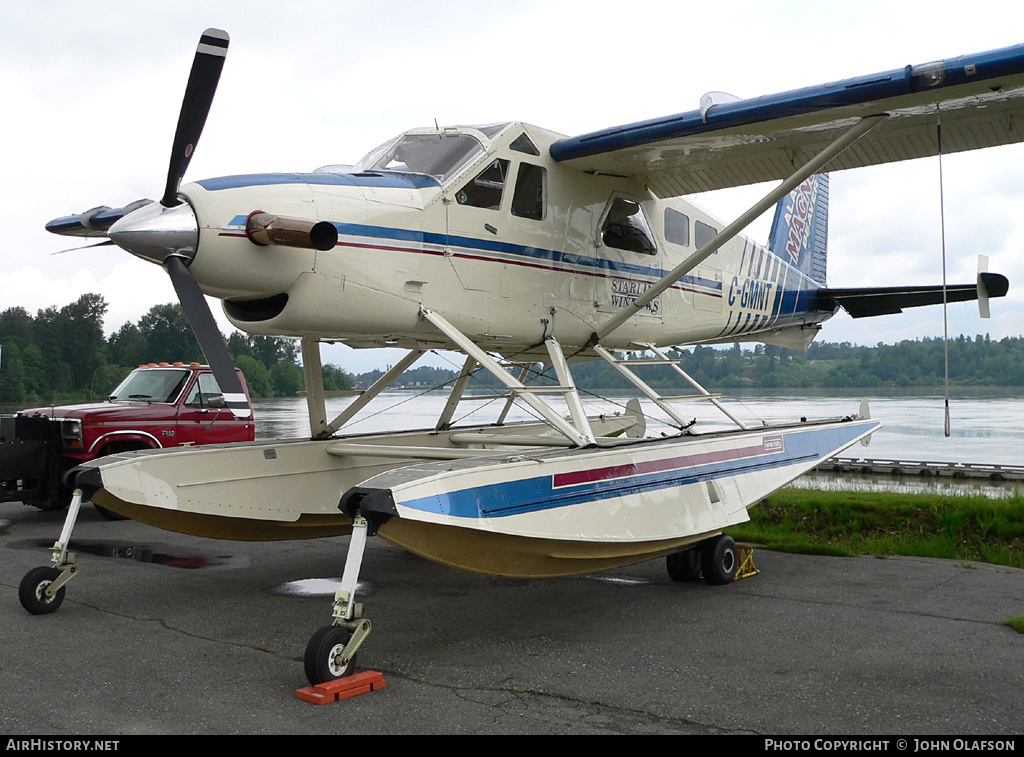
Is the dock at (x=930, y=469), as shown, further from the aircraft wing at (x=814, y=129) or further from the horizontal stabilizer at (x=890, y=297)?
the aircraft wing at (x=814, y=129)

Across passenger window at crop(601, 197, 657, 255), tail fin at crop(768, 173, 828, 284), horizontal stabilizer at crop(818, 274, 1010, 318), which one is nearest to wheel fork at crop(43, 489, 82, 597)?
passenger window at crop(601, 197, 657, 255)

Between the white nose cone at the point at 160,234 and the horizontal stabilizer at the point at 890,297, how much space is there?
703 cm

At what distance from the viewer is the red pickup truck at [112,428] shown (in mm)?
9523

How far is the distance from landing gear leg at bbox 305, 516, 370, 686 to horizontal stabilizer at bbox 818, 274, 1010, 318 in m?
6.67

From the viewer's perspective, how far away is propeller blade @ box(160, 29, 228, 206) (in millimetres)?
4902

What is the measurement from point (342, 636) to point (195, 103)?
337 centimetres

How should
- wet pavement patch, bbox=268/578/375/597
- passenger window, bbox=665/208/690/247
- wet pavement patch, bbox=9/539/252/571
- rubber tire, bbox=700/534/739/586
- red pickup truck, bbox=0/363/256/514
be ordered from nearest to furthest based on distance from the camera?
wet pavement patch, bbox=268/578/375/597 → rubber tire, bbox=700/534/739/586 → wet pavement patch, bbox=9/539/252/571 → passenger window, bbox=665/208/690/247 → red pickup truck, bbox=0/363/256/514

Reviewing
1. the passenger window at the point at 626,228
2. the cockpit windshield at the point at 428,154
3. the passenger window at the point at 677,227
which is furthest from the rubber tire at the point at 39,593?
the passenger window at the point at 677,227

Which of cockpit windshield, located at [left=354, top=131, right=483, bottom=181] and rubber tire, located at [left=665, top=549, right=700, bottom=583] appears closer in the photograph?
cockpit windshield, located at [left=354, top=131, right=483, bottom=181]

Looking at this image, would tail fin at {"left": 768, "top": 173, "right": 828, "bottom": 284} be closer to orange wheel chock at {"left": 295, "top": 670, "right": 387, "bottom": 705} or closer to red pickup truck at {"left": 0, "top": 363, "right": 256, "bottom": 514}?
red pickup truck at {"left": 0, "top": 363, "right": 256, "bottom": 514}

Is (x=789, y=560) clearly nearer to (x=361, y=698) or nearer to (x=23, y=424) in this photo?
(x=361, y=698)

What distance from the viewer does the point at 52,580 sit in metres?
5.58

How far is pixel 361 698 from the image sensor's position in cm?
394

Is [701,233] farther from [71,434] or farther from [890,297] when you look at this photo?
[71,434]
